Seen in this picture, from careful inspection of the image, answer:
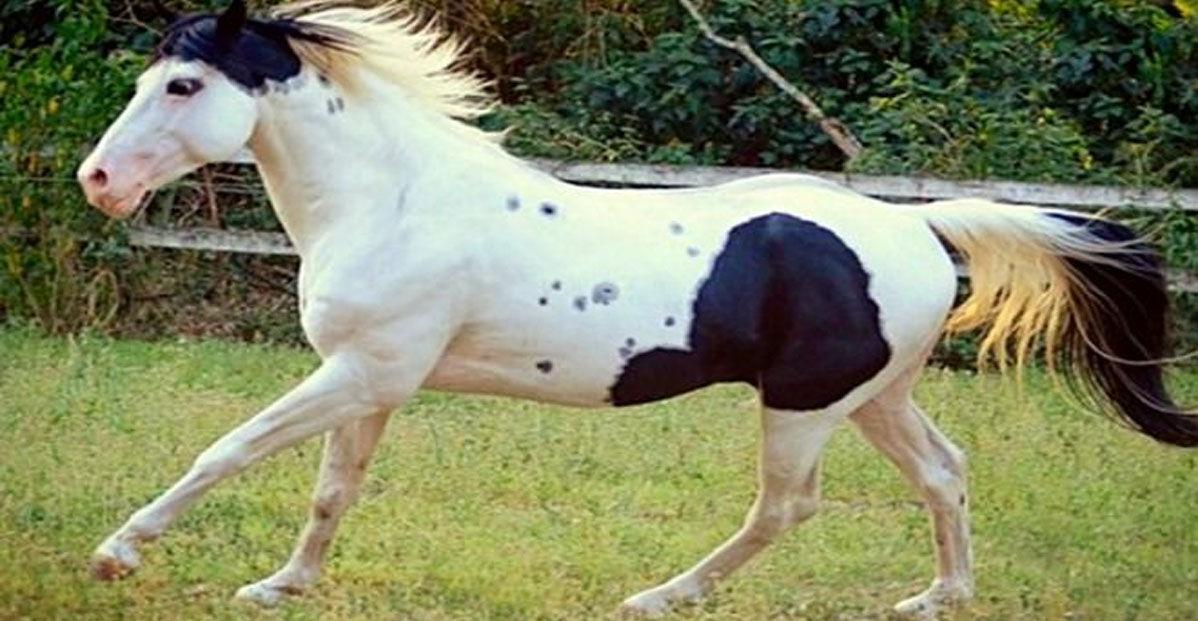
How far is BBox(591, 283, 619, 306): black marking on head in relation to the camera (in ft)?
18.7

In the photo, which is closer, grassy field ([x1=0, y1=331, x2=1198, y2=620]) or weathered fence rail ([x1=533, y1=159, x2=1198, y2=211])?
grassy field ([x1=0, y1=331, x2=1198, y2=620])

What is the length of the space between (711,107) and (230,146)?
325 inches

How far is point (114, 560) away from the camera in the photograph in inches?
211

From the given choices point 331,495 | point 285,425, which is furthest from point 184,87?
point 331,495

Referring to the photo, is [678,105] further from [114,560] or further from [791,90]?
[114,560]

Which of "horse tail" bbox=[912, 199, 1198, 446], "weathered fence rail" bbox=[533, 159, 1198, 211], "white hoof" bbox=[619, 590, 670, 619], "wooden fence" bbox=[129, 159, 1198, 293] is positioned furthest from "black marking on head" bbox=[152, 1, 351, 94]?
"wooden fence" bbox=[129, 159, 1198, 293]

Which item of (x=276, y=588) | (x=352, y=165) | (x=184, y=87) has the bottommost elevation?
(x=276, y=588)

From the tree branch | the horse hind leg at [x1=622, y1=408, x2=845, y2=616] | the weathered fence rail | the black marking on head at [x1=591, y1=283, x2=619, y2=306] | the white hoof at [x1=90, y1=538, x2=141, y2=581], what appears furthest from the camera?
the tree branch

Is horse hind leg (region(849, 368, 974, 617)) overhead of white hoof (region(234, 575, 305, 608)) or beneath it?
overhead

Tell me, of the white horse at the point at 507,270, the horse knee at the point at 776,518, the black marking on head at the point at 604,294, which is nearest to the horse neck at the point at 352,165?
the white horse at the point at 507,270

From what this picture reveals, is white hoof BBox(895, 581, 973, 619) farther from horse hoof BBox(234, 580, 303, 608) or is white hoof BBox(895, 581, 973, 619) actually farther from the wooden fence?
the wooden fence

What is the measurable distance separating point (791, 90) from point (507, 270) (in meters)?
7.88

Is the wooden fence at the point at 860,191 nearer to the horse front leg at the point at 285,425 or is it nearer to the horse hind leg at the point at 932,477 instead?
the horse hind leg at the point at 932,477

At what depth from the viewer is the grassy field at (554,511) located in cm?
612
